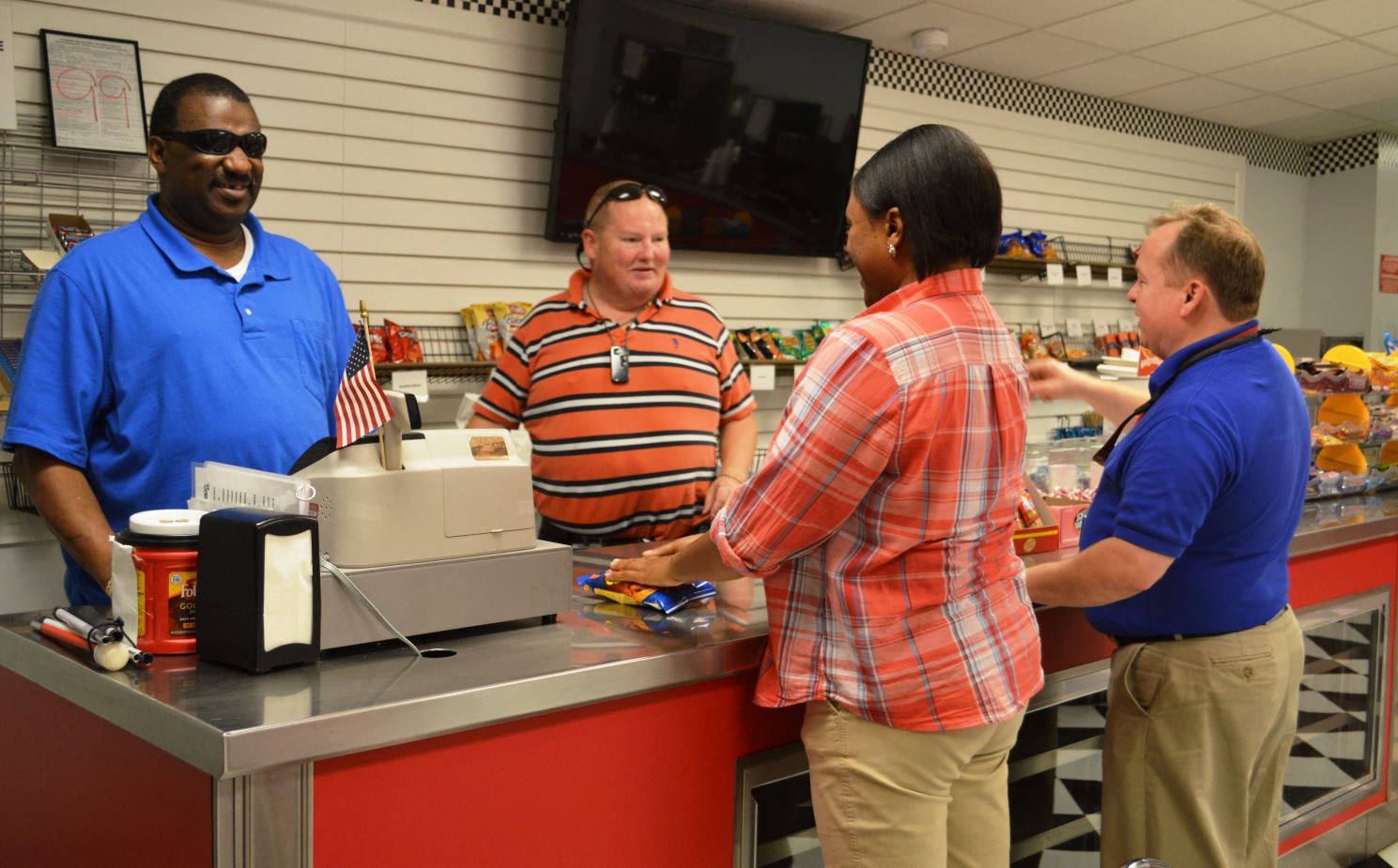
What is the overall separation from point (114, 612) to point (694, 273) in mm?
4211

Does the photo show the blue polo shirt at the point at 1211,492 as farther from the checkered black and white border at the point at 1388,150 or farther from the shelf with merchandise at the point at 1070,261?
the checkered black and white border at the point at 1388,150

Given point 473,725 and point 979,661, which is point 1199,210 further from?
point 473,725

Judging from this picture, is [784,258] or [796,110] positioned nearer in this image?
[796,110]

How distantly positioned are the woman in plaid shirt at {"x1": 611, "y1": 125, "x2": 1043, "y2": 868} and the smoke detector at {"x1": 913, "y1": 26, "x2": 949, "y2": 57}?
4.39 m

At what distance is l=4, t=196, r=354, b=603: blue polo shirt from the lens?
2.25m

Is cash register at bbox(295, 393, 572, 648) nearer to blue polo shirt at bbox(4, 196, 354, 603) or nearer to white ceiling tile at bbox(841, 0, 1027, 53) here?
blue polo shirt at bbox(4, 196, 354, 603)

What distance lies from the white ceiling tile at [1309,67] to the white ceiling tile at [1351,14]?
1.09 feet

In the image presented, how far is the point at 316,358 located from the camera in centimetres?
257

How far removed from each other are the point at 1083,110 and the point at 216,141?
20.8 ft

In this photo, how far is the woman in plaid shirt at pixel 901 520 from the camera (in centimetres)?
167

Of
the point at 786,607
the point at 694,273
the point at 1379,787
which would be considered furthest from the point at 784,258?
the point at 786,607

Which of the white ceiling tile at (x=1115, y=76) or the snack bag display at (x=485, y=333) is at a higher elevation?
the white ceiling tile at (x=1115, y=76)

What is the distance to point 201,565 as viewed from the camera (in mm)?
1676

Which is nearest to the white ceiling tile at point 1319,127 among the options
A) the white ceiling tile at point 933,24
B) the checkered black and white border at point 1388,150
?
the checkered black and white border at point 1388,150
